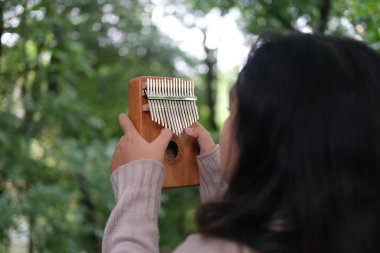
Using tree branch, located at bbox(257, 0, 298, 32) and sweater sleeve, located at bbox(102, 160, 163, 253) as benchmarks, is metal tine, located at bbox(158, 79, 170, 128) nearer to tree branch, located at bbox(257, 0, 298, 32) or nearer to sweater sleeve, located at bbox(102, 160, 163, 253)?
sweater sleeve, located at bbox(102, 160, 163, 253)

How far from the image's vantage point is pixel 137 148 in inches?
56.4

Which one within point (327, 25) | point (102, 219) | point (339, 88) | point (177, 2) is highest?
point (177, 2)

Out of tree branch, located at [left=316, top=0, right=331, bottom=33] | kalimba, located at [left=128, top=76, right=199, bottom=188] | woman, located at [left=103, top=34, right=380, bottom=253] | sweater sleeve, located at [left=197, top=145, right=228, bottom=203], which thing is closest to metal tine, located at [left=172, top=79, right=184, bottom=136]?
kalimba, located at [left=128, top=76, right=199, bottom=188]

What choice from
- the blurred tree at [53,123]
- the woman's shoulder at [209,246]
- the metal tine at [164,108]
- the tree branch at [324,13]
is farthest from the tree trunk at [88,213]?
the woman's shoulder at [209,246]

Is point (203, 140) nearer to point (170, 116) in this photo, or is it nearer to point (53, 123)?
point (170, 116)

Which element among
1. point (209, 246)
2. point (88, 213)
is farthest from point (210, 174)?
point (88, 213)

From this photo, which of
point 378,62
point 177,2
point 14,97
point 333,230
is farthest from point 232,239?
point 177,2

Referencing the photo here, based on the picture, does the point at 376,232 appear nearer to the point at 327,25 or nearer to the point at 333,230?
the point at 333,230

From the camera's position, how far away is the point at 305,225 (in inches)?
43.1

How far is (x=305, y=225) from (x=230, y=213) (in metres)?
0.15

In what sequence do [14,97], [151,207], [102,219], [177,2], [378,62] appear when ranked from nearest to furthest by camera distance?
[378,62] → [151,207] → [14,97] → [102,219] → [177,2]

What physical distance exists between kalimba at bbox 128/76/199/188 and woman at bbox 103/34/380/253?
373 millimetres

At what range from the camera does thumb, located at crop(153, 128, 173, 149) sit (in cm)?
146

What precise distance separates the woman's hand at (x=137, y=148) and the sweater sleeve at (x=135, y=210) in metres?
0.02
